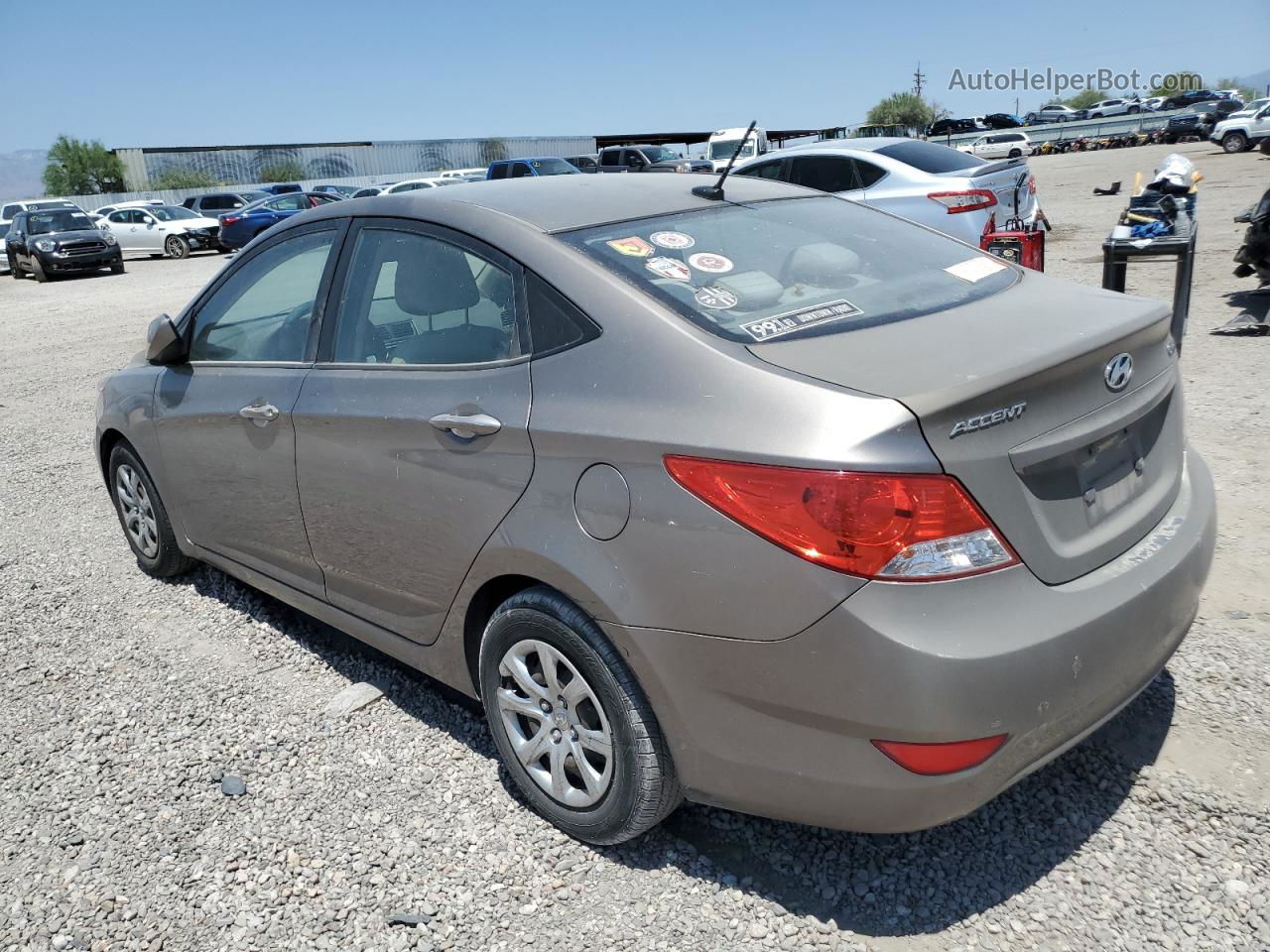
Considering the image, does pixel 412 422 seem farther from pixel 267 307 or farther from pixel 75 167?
pixel 75 167

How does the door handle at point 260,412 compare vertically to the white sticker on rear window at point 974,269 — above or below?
below

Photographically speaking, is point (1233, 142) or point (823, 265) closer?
point (823, 265)

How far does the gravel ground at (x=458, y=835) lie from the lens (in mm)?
2422

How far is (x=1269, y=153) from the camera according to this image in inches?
344

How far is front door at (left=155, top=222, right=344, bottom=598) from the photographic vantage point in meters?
3.46

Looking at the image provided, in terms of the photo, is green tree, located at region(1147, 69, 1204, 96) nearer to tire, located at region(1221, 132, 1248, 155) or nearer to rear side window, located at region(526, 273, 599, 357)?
tire, located at region(1221, 132, 1248, 155)

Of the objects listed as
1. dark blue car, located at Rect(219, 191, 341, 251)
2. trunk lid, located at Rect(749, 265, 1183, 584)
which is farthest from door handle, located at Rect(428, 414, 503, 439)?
dark blue car, located at Rect(219, 191, 341, 251)

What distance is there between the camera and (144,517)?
4695 mm

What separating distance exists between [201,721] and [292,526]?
75 cm

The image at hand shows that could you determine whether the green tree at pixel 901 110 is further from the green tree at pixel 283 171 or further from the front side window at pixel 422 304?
the front side window at pixel 422 304

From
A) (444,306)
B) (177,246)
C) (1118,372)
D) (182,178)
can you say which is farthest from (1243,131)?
(182,178)

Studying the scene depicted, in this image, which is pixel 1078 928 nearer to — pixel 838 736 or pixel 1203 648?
pixel 838 736

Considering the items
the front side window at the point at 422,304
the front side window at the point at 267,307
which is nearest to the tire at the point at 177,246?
the front side window at the point at 267,307

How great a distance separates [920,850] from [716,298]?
152 centimetres
